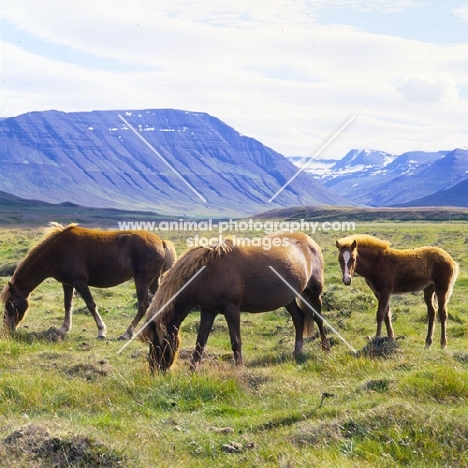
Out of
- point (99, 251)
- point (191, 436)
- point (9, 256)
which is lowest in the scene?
point (9, 256)

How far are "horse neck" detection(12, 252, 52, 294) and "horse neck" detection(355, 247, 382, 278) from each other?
276 inches

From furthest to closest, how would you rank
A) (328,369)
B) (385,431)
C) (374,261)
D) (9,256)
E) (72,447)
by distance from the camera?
1. (9,256)
2. (374,261)
3. (328,369)
4. (385,431)
5. (72,447)

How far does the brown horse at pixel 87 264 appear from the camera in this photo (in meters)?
14.0

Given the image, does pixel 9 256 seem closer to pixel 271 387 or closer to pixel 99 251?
pixel 99 251

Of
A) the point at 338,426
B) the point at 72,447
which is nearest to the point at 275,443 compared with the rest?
the point at 338,426

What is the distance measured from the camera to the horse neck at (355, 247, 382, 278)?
41.8 feet

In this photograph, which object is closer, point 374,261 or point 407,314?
point 374,261

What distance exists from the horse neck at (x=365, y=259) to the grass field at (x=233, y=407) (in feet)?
4.84

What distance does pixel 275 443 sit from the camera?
22.0 feet


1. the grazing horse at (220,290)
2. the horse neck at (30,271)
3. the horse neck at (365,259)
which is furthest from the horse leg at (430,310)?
the horse neck at (30,271)

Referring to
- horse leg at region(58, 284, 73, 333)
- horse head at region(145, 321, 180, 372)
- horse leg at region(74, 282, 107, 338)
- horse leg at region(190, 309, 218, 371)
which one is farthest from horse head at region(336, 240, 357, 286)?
horse leg at region(58, 284, 73, 333)

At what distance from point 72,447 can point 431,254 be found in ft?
29.9

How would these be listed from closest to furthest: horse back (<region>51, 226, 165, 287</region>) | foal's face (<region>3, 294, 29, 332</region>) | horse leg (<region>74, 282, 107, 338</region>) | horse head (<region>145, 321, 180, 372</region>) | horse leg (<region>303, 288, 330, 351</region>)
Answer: horse head (<region>145, 321, 180, 372</region>) < horse leg (<region>303, 288, 330, 351</region>) < foal's face (<region>3, 294, 29, 332</region>) < horse leg (<region>74, 282, 107, 338</region>) < horse back (<region>51, 226, 165, 287</region>)

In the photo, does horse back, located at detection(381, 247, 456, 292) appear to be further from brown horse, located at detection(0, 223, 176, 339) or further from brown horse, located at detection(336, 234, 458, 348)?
brown horse, located at detection(0, 223, 176, 339)
